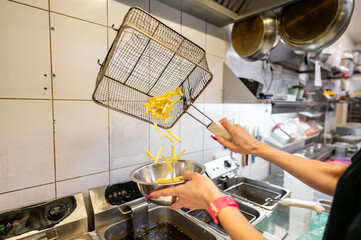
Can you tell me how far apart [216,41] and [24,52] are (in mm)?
1437

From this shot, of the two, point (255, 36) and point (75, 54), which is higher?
point (255, 36)

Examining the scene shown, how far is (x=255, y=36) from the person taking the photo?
1.67 m

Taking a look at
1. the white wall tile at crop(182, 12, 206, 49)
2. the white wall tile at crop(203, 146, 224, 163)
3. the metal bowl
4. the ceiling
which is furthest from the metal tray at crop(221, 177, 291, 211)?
the ceiling

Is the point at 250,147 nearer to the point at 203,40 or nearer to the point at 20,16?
the point at 203,40

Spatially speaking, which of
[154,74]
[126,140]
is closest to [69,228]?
[126,140]

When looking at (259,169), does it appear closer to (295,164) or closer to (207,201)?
(295,164)

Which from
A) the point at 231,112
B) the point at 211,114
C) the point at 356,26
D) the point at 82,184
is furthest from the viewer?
the point at 356,26

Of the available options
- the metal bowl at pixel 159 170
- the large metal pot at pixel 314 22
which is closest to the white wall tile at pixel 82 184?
the metal bowl at pixel 159 170

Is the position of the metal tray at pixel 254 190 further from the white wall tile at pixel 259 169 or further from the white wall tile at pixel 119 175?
the white wall tile at pixel 119 175

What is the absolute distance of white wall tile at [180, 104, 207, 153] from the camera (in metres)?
1.60

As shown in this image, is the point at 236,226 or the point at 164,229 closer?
the point at 236,226

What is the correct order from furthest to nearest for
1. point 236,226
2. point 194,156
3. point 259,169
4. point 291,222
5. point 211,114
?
point 259,169
point 211,114
point 194,156
point 291,222
point 236,226

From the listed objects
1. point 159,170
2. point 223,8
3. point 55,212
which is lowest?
point 55,212

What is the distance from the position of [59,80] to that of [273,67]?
7.82 feet
